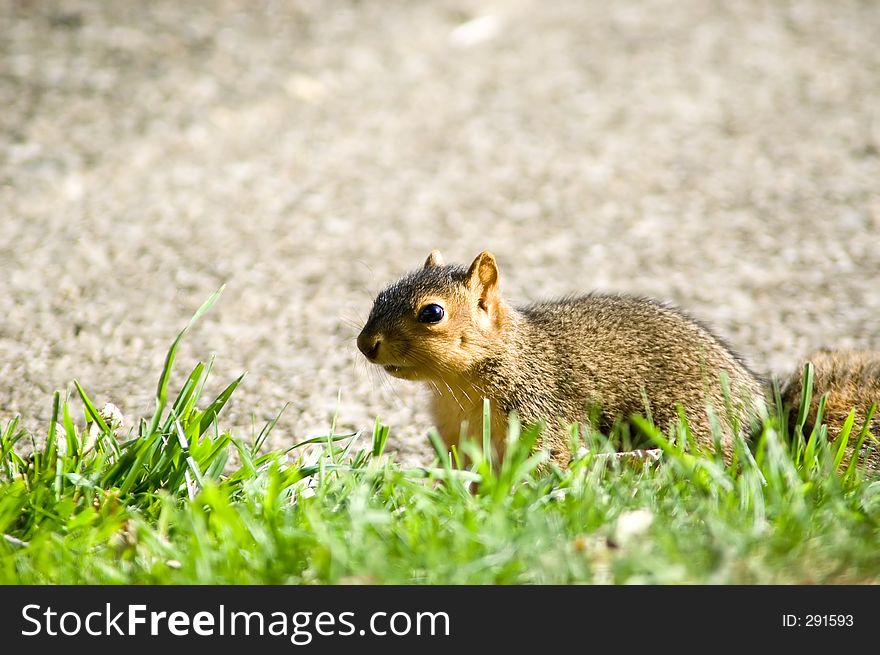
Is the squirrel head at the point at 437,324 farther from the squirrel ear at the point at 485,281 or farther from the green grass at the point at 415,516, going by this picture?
the green grass at the point at 415,516

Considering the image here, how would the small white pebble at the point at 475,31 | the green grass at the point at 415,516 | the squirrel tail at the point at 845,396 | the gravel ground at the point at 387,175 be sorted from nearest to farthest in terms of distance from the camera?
1. the green grass at the point at 415,516
2. the squirrel tail at the point at 845,396
3. the gravel ground at the point at 387,175
4. the small white pebble at the point at 475,31

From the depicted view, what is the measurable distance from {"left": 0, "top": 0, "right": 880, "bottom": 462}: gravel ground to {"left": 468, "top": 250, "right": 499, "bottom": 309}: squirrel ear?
0.57 m

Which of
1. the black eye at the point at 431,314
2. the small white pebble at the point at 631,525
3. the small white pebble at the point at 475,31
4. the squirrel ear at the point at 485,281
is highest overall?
the small white pebble at the point at 475,31

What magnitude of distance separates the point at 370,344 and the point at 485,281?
0.47 meters

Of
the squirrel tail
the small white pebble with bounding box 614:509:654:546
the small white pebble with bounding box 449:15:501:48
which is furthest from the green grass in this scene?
the small white pebble with bounding box 449:15:501:48

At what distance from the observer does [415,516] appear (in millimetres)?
2703

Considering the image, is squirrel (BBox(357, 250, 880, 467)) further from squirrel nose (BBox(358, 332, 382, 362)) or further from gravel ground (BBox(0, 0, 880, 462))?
gravel ground (BBox(0, 0, 880, 462))

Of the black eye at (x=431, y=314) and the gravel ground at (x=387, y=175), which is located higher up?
the gravel ground at (x=387, y=175)

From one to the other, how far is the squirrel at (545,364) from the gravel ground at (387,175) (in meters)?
0.33

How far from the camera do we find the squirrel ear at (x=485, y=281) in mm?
3709

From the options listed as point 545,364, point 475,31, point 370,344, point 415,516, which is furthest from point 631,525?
point 475,31

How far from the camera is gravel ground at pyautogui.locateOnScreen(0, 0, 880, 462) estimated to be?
4.35 meters

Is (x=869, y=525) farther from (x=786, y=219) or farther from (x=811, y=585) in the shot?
(x=786, y=219)

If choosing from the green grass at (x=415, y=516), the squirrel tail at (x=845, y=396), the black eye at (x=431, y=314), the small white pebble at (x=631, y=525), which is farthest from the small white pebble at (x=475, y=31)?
the small white pebble at (x=631, y=525)
